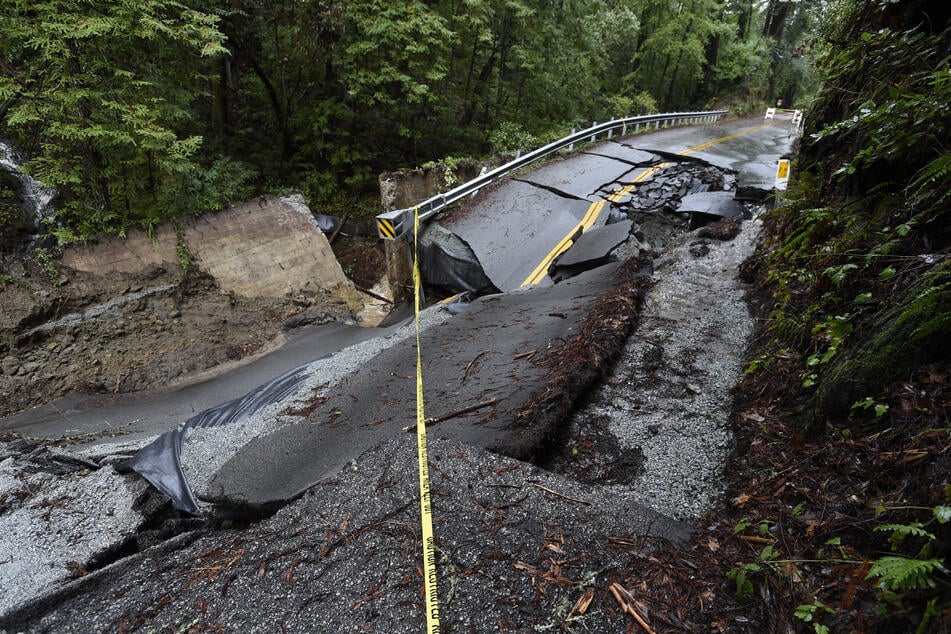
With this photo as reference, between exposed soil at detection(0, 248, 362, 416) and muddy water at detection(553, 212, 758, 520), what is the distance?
744 centimetres

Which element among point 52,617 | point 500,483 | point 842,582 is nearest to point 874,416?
point 842,582

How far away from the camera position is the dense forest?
777 cm

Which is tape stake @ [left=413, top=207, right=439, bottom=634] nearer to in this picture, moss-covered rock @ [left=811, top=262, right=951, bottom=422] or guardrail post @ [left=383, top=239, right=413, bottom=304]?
moss-covered rock @ [left=811, top=262, right=951, bottom=422]

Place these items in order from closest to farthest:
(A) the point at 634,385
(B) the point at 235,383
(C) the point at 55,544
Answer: (C) the point at 55,544, (A) the point at 634,385, (B) the point at 235,383

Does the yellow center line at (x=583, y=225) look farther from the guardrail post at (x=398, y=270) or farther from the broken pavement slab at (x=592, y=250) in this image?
the guardrail post at (x=398, y=270)

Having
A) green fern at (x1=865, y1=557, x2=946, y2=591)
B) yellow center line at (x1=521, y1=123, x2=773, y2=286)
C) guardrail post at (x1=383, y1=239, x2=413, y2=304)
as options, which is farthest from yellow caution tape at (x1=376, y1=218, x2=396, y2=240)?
green fern at (x1=865, y1=557, x2=946, y2=591)

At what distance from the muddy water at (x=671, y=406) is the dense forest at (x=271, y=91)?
14.0 feet

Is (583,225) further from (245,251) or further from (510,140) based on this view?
(245,251)

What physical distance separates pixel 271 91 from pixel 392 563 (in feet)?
46.0

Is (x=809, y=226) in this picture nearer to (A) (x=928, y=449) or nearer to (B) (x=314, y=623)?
(A) (x=928, y=449)

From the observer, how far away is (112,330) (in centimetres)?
836

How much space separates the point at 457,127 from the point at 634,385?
13874 millimetres

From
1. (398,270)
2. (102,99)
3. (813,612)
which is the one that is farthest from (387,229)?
(813,612)

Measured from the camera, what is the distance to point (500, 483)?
111 inches
